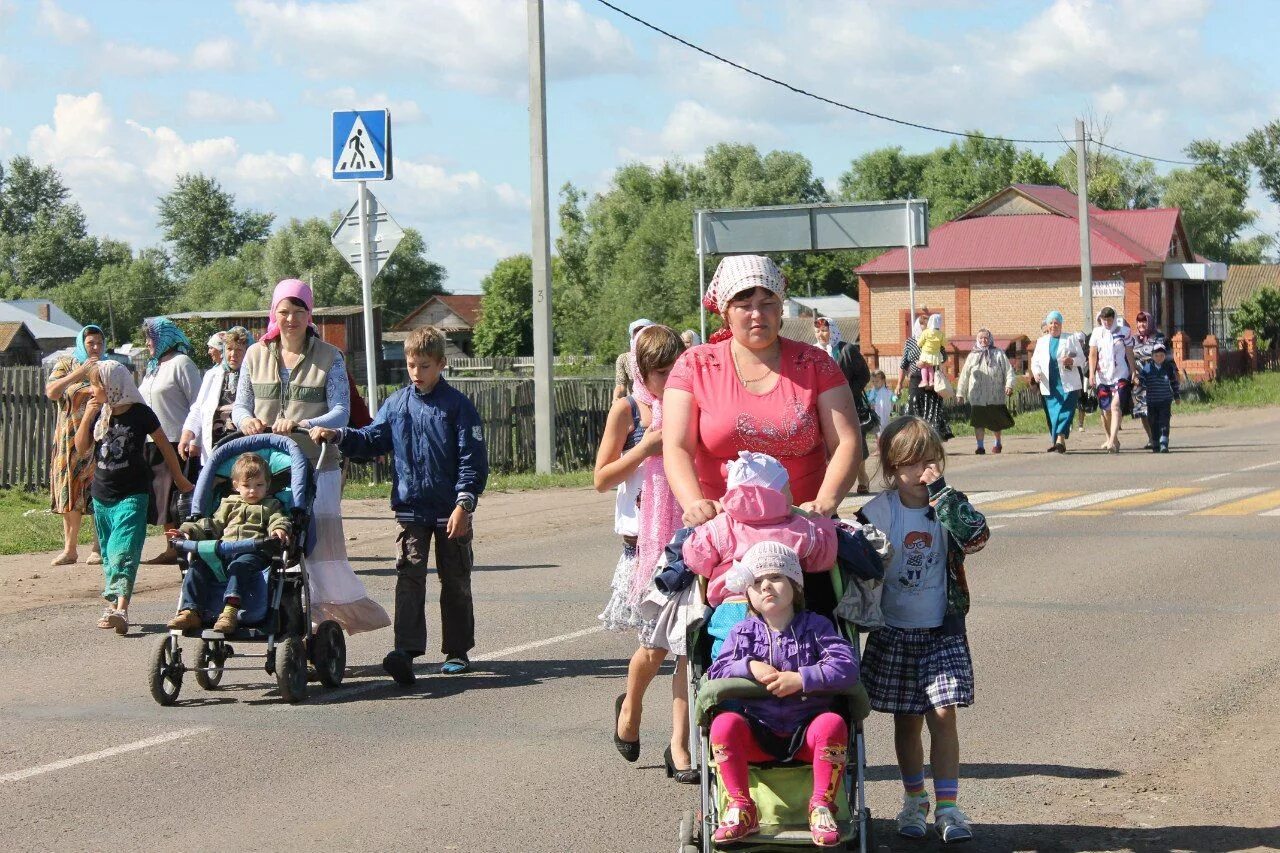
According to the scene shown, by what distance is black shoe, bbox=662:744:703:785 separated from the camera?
6.37 metres

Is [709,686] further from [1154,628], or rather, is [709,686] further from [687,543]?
[1154,628]

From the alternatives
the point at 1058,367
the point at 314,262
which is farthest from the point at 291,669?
the point at 314,262

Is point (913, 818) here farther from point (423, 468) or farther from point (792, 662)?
point (423, 468)

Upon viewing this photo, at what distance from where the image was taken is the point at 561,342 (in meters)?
100

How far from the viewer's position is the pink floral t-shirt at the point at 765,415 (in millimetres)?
5654

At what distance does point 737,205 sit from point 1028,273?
41.7 m

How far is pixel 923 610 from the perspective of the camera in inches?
223

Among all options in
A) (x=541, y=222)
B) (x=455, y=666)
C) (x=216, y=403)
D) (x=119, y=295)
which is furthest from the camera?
(x=119, y=295)

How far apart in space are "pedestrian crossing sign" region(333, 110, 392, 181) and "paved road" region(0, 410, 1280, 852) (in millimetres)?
4625

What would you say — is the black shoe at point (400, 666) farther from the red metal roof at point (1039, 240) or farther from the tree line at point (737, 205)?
the tree line at point (737, 205)

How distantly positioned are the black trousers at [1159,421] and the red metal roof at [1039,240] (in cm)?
3646

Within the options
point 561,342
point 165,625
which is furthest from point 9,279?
point 165,625

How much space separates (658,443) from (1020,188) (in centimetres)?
6311

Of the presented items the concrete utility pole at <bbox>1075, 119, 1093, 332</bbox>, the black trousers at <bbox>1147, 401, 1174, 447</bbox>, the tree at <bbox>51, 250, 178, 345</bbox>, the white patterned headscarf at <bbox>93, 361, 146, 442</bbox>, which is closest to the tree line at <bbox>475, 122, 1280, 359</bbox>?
the tree at <bbox>51, 250, 178, 345</bbox>
